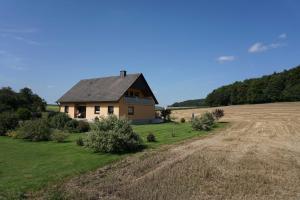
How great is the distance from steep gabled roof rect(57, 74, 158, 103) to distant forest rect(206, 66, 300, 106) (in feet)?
149

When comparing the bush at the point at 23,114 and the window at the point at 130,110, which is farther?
the window at the point at 130,110

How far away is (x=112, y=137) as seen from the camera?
14.0 metres

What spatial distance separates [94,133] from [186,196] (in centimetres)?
818

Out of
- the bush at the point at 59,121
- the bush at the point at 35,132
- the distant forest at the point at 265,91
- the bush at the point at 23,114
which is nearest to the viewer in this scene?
the bush at the point at 35,132

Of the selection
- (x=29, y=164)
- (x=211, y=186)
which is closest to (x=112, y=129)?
(x=29, y=164)

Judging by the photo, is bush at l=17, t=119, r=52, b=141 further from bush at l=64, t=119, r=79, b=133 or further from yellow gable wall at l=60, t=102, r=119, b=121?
yellow gable wall at l=60, t=102, r=119, b=121

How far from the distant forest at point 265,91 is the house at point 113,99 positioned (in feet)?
148

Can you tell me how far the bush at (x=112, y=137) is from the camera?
1398cm

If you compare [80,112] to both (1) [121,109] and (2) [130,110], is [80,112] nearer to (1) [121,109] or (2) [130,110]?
(2) [130,110]

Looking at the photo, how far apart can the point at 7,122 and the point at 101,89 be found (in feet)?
60.3

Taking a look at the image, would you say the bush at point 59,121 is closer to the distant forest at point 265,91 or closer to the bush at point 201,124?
the bush at point 201,124

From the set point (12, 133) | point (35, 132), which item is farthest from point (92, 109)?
point (35, 132)

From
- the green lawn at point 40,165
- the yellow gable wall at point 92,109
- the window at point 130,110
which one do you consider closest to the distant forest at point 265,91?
the window at point 130,110

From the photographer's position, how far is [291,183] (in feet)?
28.4
